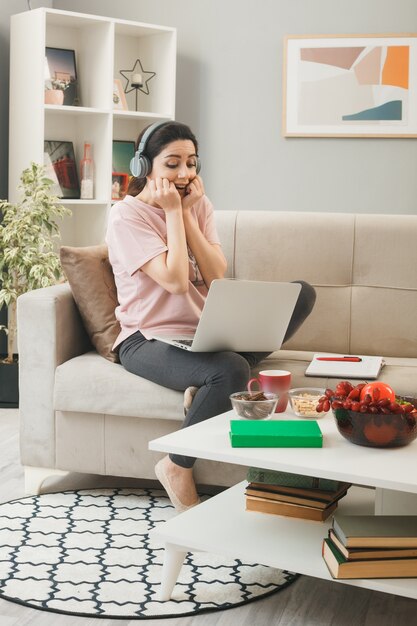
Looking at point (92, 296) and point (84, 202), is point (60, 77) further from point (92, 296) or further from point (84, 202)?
point (92, 296)

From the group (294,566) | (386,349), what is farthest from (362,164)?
(294,566)

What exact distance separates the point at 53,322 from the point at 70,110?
1966 mm

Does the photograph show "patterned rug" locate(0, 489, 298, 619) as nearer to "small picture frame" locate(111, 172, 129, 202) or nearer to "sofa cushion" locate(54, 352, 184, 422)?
"sofa cushion" locate(54, 352, 184, 422)

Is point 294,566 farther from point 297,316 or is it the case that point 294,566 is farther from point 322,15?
point 322,15

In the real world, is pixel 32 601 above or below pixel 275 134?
below

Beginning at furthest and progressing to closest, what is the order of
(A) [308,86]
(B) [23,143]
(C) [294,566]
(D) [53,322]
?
(A) [308,86]
(B) [23,143]
(D) [53,322]
(C) [294,566]

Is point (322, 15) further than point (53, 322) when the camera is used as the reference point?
Yes

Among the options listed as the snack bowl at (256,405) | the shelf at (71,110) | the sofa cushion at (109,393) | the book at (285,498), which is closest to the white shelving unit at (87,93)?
the shelf at (71,110)

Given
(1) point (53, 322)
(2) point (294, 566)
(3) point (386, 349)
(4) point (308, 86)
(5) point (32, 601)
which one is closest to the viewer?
(2) point (294, 566)

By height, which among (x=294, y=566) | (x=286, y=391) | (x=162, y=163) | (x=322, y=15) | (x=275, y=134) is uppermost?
(x=322, y=15)

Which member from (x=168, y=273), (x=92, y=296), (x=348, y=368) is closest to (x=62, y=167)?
(x=92, y=296)

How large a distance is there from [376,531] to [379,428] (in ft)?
0.69

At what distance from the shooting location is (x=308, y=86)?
4.66 metres

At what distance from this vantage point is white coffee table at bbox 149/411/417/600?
174cm
